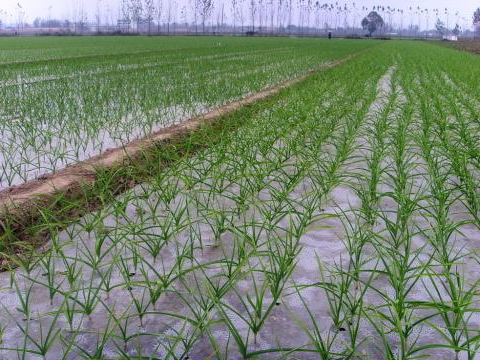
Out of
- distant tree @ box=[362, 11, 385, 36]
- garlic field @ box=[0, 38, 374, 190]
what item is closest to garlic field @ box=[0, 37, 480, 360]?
garlic field @ box=[0, 38, 374, 190]

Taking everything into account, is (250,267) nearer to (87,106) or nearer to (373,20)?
(87,106)

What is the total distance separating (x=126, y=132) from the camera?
511 cm

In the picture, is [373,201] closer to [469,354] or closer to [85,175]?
[469,354]

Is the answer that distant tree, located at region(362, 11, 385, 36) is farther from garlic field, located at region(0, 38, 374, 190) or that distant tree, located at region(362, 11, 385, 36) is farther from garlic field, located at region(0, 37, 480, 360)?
garlic field, located at region(0, 37, 480, 360)

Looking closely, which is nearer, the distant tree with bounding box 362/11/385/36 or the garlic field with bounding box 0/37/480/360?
the garlic field with bounding box 0/37/480/360

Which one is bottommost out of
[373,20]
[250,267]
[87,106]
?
[250,267]

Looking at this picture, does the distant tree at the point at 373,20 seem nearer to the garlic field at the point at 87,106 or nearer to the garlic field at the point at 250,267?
the garlic field at the point at 87,106

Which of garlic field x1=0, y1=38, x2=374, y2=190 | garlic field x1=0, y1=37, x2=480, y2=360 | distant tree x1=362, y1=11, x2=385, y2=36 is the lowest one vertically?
garlic field x1=0, y1=37, x2=480, y2=360

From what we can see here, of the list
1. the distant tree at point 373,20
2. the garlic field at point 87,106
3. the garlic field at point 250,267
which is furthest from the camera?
the distant tree at point 373,20

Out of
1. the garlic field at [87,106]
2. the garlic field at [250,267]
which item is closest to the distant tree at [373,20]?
the garlic field at [87,106]

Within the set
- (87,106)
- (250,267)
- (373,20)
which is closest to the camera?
(250,267)

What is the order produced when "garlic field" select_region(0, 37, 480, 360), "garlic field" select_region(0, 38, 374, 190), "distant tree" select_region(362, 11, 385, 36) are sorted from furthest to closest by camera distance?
"distant tree" select_region(362, 11, 385, 36) < "garlic field" select_region(0, 38, 374, 190) < "garlic field" select_region(0, 37, 480, 360)

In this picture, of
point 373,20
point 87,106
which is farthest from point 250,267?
point 373,20

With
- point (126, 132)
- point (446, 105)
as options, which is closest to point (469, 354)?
point (126, 132)
